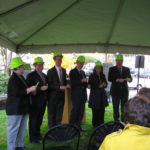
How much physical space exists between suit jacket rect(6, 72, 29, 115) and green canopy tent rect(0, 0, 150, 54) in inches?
38.5

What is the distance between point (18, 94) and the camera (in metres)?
2.74

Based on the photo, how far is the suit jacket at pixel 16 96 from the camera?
8.87 feet

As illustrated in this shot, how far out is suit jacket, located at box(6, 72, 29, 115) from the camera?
2.70 meters

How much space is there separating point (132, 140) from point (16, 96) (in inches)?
85.5

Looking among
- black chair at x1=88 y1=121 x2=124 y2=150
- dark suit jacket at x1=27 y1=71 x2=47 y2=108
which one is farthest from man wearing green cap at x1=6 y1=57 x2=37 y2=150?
black chair at x1=88 y1=121 x2=124 y2=150

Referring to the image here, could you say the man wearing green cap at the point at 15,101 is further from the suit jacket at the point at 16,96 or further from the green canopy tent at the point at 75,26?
the green canopy tent at the point at 75,26

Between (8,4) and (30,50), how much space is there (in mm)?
A: 2562

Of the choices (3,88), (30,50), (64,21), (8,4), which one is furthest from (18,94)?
(3,88)

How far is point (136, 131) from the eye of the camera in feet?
3.34

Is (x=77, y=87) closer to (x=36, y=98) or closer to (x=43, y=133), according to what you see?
(x=36, y=98)

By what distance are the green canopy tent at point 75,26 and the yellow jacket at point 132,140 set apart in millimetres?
2080

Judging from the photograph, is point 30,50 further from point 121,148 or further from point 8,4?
Answer: point 121,148

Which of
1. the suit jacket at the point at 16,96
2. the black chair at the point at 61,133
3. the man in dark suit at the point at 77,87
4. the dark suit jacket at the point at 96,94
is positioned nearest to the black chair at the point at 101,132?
the black chair at the point at 61,133

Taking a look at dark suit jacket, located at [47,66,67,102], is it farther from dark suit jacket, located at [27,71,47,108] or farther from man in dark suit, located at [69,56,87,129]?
man in dark suit, located at [69,56,87,129]
